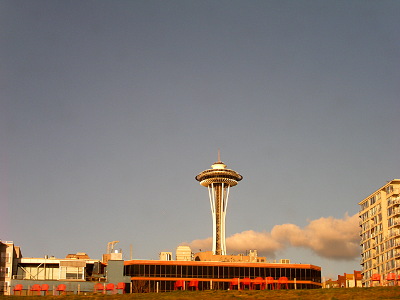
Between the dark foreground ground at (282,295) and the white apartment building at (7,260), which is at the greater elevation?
the white apartment building at (7,260)

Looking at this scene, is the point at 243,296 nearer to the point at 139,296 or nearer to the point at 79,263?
the point at 139,296

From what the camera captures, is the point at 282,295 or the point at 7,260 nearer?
the point at 282,295

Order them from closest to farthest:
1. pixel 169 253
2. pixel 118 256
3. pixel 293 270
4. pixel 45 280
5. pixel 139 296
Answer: pixel 139 296, pixel 45 280, pixel 118 256, pixel 293 270, pixel 169 253

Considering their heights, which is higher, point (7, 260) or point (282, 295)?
point (7, 260)

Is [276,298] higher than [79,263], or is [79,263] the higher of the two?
[79,263]

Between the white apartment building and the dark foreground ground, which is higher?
the white apartment building

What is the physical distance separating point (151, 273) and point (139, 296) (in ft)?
241

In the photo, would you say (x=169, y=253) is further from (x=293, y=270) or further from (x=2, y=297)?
(x=2, y=297)

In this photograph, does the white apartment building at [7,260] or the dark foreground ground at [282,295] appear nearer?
the dark foreground ground at [282,295]

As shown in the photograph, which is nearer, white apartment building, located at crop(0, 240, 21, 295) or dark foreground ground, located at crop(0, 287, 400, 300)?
dark foreground ground, located at crop(0, 287, 400, 300)

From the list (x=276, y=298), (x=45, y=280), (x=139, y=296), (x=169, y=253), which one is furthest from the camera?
(x=169, y=253)

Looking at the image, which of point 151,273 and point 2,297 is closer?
point 2,297

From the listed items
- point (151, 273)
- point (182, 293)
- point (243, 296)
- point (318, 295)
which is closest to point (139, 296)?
point (182, 293)

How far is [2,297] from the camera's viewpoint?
96062mm
